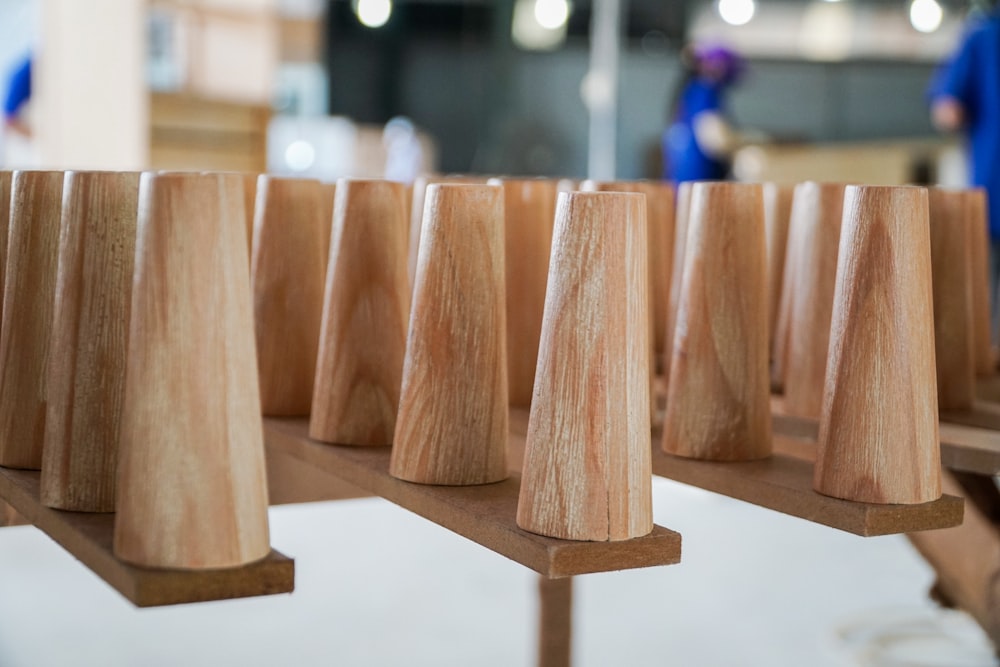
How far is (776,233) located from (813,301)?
16cm

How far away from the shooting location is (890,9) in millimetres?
7840

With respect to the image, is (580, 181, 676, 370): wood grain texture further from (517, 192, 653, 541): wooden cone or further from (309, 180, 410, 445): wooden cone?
(517, 192, 653, 541): wooden cone

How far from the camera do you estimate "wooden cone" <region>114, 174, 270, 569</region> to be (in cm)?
44

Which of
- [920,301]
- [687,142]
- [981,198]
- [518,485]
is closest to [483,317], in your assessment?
[518,485]

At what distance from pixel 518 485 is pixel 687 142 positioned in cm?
506

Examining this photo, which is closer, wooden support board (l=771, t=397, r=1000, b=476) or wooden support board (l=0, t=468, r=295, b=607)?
wooden support board (l=0, t=468, r=295, b=607)

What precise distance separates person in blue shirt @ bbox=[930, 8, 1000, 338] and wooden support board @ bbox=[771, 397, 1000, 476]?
281 cm

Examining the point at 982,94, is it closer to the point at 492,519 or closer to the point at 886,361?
the point at 886,361

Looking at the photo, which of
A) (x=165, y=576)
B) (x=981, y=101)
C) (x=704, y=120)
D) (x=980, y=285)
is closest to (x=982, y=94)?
(x=981, y=101)

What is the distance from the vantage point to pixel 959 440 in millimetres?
638

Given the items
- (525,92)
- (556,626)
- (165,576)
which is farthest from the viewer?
(525,92)

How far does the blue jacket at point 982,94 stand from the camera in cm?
329

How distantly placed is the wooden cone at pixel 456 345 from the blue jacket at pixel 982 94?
3130 mm

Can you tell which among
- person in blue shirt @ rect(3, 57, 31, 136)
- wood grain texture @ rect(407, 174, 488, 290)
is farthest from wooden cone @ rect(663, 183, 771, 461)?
person in blue shirt @ rect(3, 57, 31, 136)
